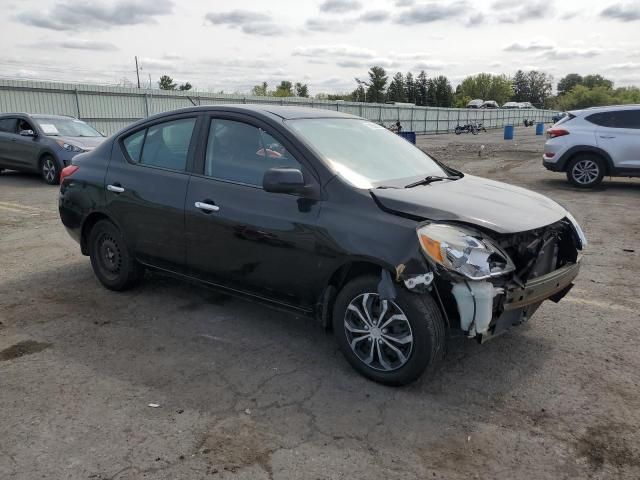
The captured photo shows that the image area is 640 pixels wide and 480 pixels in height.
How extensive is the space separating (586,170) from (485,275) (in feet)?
32.3

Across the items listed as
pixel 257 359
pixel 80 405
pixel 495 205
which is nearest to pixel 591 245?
pixel 495 205

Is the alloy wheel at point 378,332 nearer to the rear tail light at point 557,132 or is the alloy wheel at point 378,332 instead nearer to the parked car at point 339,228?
the parked car at point 339,228

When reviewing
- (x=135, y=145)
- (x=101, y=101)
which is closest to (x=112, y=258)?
(x=135, y=145)

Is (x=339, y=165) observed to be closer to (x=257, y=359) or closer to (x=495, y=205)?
(x=495, y=205)

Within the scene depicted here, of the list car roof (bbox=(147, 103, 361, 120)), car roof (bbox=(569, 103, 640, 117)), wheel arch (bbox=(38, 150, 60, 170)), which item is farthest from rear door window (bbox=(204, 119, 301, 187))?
car roof (bbox=(569, 103, 640, 117))

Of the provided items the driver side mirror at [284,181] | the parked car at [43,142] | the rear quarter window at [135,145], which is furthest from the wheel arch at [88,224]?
the parked car at [43,142]

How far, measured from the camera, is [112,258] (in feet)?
16.5

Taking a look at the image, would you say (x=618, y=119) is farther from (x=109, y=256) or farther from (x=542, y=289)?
(x=109, y=256)

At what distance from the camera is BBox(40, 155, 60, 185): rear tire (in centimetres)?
1202

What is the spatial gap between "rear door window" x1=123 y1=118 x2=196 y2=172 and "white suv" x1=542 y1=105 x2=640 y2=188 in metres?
9.59

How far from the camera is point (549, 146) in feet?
38.8

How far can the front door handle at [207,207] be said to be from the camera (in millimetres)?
4027

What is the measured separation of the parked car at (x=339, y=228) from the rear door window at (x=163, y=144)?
13mm

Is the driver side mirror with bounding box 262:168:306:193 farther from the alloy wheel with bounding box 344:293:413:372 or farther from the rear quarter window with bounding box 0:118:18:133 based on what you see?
the rear quarter window with bounding box 0:118:18:133
